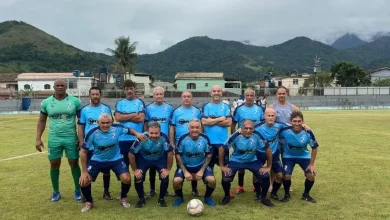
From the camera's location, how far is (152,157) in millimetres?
5980

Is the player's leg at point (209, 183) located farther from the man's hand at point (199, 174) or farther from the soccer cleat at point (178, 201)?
the soccer cleat at point (178, 201)

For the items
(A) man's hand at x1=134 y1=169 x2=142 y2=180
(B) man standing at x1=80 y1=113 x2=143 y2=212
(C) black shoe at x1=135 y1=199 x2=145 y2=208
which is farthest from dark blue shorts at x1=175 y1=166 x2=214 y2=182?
(B) man standing at x1=80 y1=113 x2=143 y2=212

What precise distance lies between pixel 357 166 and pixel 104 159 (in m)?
6.05

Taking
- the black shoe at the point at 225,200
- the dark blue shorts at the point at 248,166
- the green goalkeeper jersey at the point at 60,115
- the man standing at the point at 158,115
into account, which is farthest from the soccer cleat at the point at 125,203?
the dark blue shorts at the point at 248,166

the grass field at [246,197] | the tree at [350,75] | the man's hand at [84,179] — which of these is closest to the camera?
the grass field at [246,197]

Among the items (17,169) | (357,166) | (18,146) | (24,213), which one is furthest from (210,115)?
(18,146)

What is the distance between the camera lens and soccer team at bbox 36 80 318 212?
579 centimetres

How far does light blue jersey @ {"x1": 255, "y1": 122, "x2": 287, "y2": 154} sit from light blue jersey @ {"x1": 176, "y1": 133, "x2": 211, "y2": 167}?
98 centimetres

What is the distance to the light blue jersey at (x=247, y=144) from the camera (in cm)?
588

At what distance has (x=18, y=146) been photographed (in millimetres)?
12781

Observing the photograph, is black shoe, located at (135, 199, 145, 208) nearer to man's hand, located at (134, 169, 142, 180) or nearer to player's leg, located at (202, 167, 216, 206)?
man's hand, located at (134, 169, 142, 180)

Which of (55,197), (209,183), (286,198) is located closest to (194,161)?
(209,183)

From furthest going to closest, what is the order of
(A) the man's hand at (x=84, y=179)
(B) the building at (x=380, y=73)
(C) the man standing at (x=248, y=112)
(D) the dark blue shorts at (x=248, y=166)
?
(B) the building at (x=380, y=73) → (C) the man standing at (x=248, y=112) → (D) the dark blue shorts at (x=248, y=166) → (A) the man's hand at (x=84, y=179)

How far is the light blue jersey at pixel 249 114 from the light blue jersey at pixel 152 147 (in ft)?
4.67
